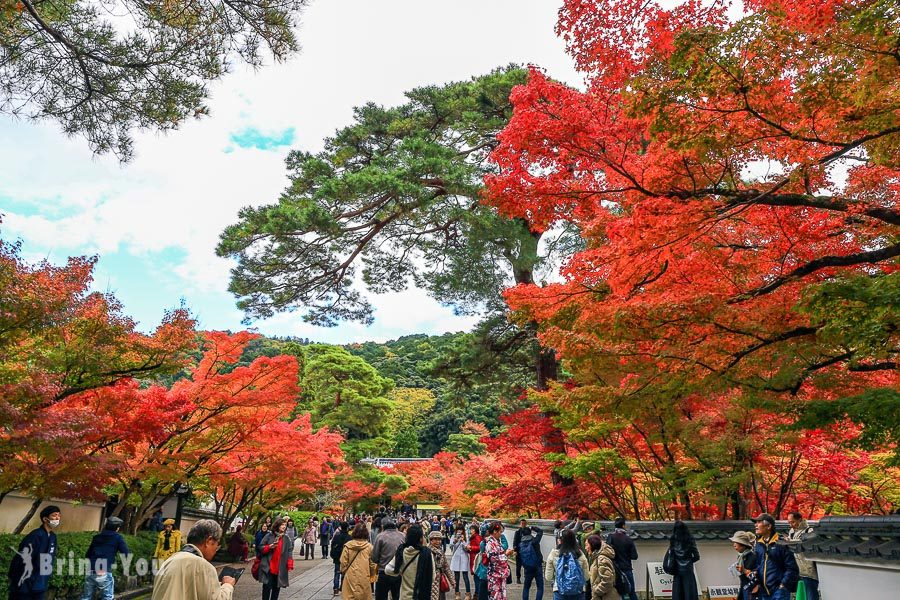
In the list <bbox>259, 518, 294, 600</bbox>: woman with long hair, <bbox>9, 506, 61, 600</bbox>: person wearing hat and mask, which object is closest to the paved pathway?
<bbox>259, 518, 294, 600</bbox>: woman with long hair

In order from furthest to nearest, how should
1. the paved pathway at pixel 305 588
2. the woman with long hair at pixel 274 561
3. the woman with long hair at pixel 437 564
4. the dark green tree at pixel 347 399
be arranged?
the dark green tree at pixel 347 399, the paved pathway at pixel 305 588, the woman with long hair at pixel 274 561, the woman with long hair at pixel 437 564

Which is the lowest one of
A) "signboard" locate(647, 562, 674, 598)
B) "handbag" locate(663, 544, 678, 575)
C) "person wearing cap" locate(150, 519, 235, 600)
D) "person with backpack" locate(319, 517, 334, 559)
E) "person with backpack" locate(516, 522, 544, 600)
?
"person with backpack" locate(319, 517, 334, 559)

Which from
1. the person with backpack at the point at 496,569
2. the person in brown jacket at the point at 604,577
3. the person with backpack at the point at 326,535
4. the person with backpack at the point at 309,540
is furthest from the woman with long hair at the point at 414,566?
the person with backpack at the point at 326,535

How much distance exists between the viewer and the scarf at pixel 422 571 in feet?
23.8

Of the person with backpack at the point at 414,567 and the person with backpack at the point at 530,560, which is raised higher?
the person with backpack at the point at 414,567

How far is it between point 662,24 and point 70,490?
1162 cm

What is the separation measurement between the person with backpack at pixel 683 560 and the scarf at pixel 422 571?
12.7 feet

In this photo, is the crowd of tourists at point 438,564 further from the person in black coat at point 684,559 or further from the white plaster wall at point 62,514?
the white plaster wall at point 62,514

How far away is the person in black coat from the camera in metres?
8.83

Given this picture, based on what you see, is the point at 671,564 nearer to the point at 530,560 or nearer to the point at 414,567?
the point at 530,560

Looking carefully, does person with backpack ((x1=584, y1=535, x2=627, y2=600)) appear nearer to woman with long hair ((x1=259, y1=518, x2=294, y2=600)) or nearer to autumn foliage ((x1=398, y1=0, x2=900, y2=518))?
autumn foliage ((x1=398, y1=0, x2=900, y2=518))

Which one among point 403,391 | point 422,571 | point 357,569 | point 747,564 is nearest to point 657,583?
point 747,564

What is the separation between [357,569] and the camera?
277 inches

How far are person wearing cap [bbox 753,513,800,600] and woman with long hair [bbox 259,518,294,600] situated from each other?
6.48 metres
